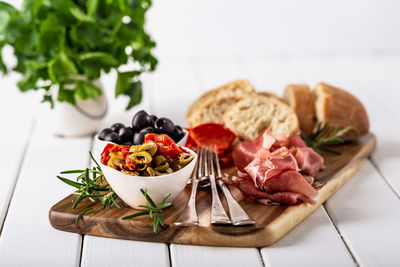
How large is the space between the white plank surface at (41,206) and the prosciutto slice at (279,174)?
1.70ft

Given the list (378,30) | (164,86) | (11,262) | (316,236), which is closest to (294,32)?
(378,30)

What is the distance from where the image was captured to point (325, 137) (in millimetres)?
2121

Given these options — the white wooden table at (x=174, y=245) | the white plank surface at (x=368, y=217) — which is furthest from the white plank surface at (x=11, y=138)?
the white plank surface at (x=368, y=217)

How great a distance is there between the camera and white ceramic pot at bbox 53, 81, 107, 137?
221 cm

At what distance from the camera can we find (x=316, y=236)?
1518 millimetres

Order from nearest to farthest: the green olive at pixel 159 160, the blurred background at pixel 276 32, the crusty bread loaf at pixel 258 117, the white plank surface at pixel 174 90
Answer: the green olive at pixel 159 160
the crusty bread loaf at pixel 258 117
the white plank surface at pixel 174 90
the blurred background at pixel 276 32

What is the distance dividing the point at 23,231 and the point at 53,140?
0.74m

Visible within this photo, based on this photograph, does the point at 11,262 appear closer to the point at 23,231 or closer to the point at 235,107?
the point at 23,231

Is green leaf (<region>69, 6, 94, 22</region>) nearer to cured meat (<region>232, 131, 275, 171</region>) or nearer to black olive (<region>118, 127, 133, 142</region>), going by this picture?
black olive (<region>118, 127, 133, 142</region>)

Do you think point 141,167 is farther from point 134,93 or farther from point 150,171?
point 134,93

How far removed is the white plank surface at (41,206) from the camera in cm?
142

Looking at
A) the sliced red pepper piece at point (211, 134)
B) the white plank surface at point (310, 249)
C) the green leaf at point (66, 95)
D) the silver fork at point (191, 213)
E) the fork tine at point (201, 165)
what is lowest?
the white plank surface at point (310, 249)

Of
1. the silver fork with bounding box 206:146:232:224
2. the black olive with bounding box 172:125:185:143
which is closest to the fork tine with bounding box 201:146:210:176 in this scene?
the silver fork with bounding box 206:146:232:224

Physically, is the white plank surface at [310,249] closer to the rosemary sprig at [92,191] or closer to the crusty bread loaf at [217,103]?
the rosemary sprig at [92,191]
